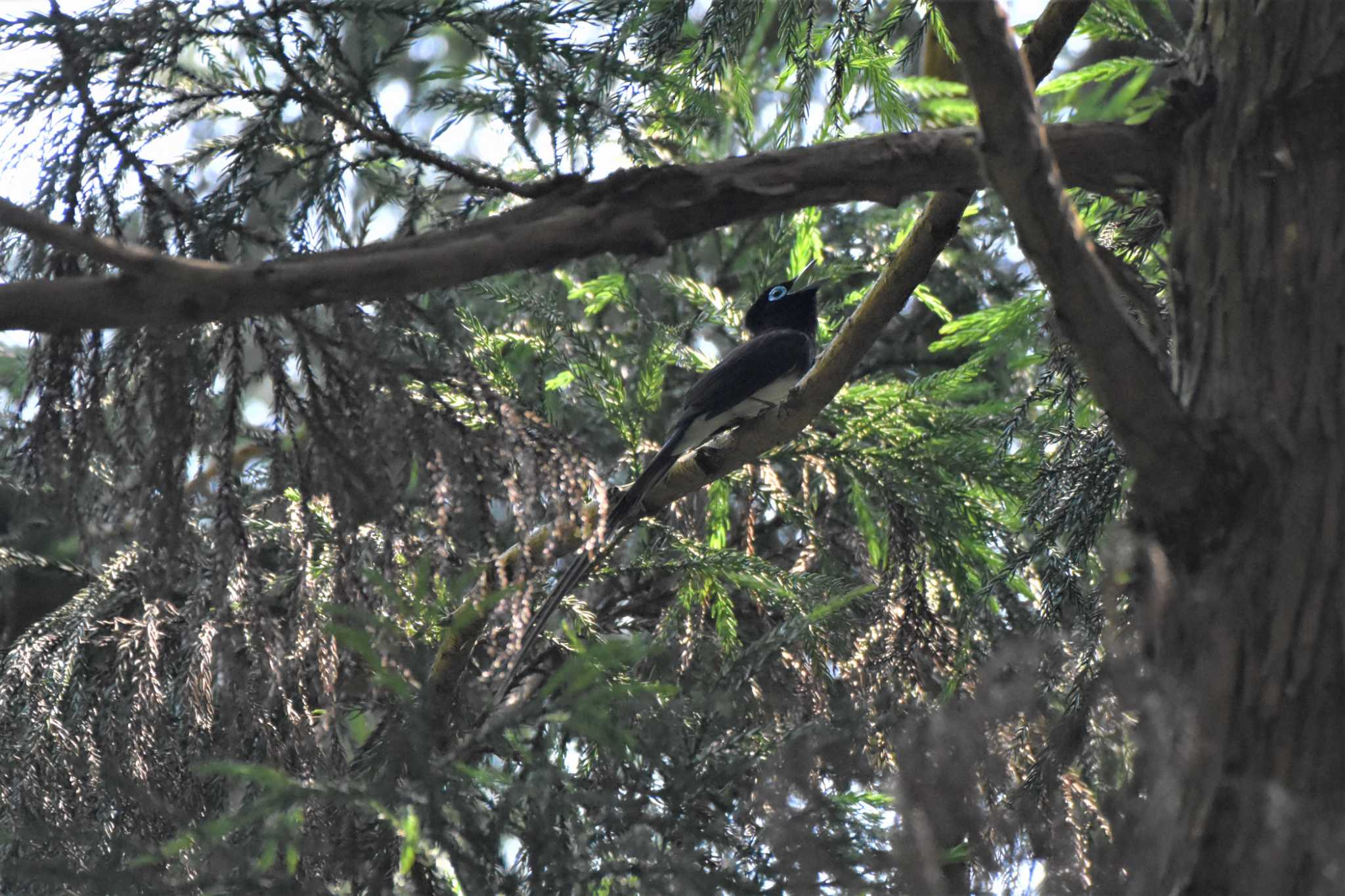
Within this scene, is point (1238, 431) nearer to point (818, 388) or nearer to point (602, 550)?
point (602, 550)

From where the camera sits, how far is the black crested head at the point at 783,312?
6367mm

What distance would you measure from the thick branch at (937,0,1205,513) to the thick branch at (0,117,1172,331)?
7.9 inches

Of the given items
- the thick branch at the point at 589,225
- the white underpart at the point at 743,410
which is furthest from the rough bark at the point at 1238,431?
the white underpart at the point at 743,410

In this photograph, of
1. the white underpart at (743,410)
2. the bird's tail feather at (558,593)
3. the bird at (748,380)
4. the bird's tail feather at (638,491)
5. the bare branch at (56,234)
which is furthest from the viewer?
the white underpart at (743,410)

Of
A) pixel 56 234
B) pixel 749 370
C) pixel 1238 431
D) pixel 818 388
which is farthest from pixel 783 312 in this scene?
pixel 56 234

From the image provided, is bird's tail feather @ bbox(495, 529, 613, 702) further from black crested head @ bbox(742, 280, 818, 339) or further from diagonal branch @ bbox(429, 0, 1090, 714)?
black crested head @ bbox(742, 280, 818, 339)

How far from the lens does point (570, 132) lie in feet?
8.84

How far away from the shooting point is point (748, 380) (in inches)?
223

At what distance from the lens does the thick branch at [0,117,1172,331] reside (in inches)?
74.3

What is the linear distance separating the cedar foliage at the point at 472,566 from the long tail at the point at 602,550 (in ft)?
0.30

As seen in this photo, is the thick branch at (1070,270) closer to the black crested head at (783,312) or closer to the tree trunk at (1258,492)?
the tree trunk at (1258,492)

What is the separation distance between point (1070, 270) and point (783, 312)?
4536mm

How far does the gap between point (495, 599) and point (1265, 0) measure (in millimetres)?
1876

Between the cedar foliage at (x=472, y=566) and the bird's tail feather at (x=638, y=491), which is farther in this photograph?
Result: the bird's tail feather at (x=638, y=491)
